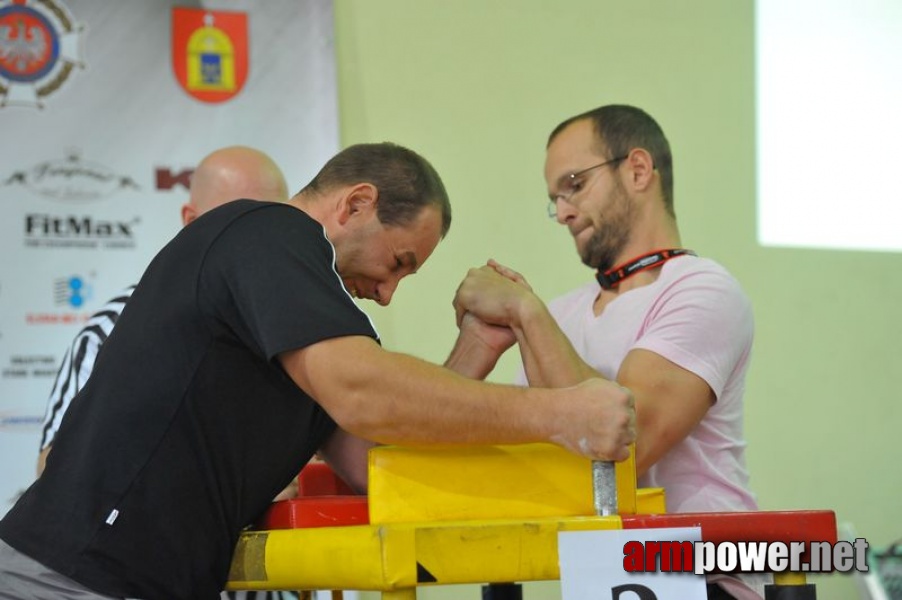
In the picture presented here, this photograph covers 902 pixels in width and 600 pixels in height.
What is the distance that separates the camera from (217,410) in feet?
4.96

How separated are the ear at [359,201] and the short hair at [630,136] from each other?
2.38 feet

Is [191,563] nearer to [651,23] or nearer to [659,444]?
[659,444]

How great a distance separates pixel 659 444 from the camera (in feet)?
6.21

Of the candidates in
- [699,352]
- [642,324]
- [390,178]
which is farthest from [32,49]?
[699,352]

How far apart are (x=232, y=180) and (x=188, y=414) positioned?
1534mm

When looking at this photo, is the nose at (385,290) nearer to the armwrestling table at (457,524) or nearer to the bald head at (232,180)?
the armwrestling table at (457,524)

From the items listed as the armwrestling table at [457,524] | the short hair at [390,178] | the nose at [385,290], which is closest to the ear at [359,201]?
the short hair at [390,178]

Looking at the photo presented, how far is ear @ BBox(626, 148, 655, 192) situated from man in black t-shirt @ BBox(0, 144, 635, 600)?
948mm

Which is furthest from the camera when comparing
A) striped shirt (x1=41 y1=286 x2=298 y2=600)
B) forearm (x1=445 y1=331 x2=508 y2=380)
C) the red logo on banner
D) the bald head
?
the red logo on banner

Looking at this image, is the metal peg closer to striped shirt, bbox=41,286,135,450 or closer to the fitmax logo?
striped shirt, bbox=41,286,135,450

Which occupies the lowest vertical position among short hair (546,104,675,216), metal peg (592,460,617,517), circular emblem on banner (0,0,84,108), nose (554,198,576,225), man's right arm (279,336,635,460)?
metal peg (592,460,617,517)

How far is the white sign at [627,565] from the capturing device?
1320 mm

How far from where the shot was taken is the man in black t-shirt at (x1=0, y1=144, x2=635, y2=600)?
1432 millimetres

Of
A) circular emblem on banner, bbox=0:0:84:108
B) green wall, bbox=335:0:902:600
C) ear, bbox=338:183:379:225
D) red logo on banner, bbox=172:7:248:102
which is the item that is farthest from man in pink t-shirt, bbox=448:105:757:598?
circular emblem on banner, bbox=0:0:84:108
